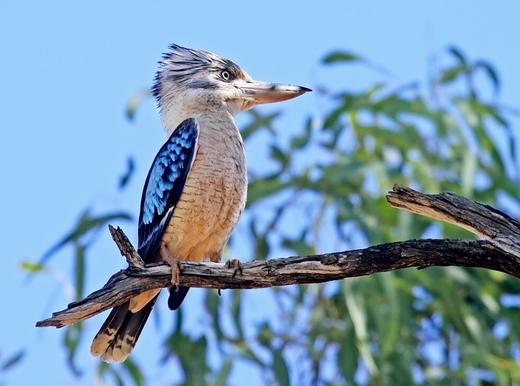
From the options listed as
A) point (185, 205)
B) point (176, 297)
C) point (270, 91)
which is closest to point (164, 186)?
point (185, 205)

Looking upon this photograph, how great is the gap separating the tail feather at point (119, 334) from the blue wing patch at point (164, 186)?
23 centimetres

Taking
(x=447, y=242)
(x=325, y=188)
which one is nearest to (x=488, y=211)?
(x=447, y=242)

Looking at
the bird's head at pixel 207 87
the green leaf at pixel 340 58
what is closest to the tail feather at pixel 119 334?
the bird's head at pixel 207 87

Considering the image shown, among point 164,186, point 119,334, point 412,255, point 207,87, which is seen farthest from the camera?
point 207,87

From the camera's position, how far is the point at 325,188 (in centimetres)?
770

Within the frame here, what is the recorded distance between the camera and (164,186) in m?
5.42

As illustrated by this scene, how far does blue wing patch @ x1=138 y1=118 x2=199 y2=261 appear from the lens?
5.31 meters

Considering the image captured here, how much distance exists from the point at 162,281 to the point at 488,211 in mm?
1081

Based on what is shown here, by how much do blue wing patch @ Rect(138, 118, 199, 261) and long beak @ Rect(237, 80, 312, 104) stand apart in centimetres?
50

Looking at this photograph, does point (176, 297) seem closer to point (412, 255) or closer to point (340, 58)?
point (412, 255)

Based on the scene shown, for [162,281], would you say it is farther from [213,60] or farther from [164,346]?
[164,346]

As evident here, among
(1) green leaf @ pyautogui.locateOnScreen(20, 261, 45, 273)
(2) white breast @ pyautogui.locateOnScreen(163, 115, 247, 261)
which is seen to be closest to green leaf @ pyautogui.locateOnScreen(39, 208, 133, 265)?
(1) green leaf @ pyautogui.locateOnScreen(20, 261, 45, 273)

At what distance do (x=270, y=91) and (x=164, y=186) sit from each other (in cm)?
81

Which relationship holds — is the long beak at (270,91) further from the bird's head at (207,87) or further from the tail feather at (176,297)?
the tail feather at (176,297)
